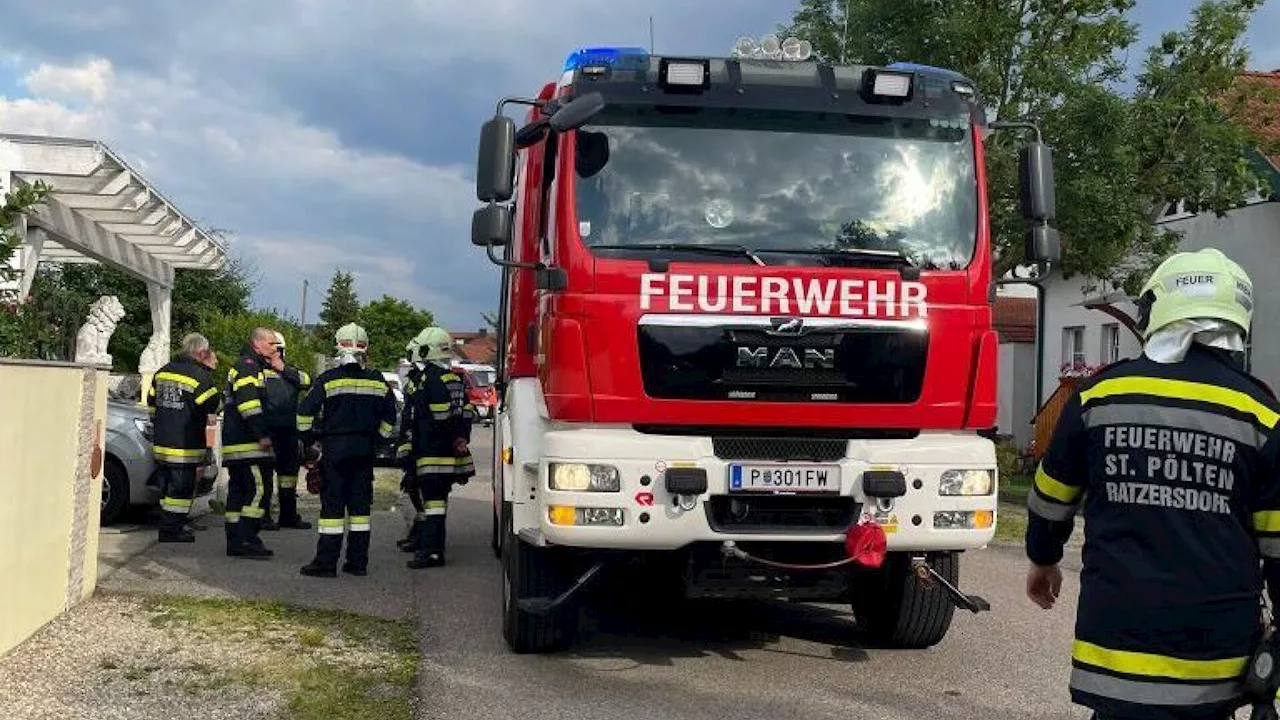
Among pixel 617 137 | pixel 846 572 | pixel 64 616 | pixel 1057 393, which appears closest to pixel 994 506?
pixel 846 572

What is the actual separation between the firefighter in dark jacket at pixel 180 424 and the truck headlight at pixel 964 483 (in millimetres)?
6370

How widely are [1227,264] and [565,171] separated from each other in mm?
3426

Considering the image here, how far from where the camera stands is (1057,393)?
20734 mm

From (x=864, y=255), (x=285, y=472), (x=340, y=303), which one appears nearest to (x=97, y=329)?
(x=285, y=472)

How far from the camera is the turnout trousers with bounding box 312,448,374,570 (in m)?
8.71

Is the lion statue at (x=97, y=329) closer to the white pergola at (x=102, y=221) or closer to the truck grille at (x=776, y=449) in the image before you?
the white pergola at (x=102, y=221)

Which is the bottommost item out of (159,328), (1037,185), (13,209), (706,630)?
(706,630)

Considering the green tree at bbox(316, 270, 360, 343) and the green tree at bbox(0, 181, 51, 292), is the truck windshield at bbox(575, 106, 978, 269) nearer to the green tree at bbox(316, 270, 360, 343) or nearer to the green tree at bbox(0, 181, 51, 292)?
the green tree at bbox(0, 181, 51, 292)

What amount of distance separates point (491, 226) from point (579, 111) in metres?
0.66

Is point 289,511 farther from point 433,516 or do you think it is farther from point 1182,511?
point 1182,511

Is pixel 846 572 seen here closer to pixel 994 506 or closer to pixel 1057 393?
pixel 994 506

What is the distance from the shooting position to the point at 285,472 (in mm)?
10852

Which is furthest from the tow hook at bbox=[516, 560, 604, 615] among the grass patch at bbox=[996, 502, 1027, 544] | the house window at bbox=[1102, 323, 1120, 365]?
the house window at bbox=[1102, 323, 1120, 365]

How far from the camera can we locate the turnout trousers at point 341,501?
343 inches
